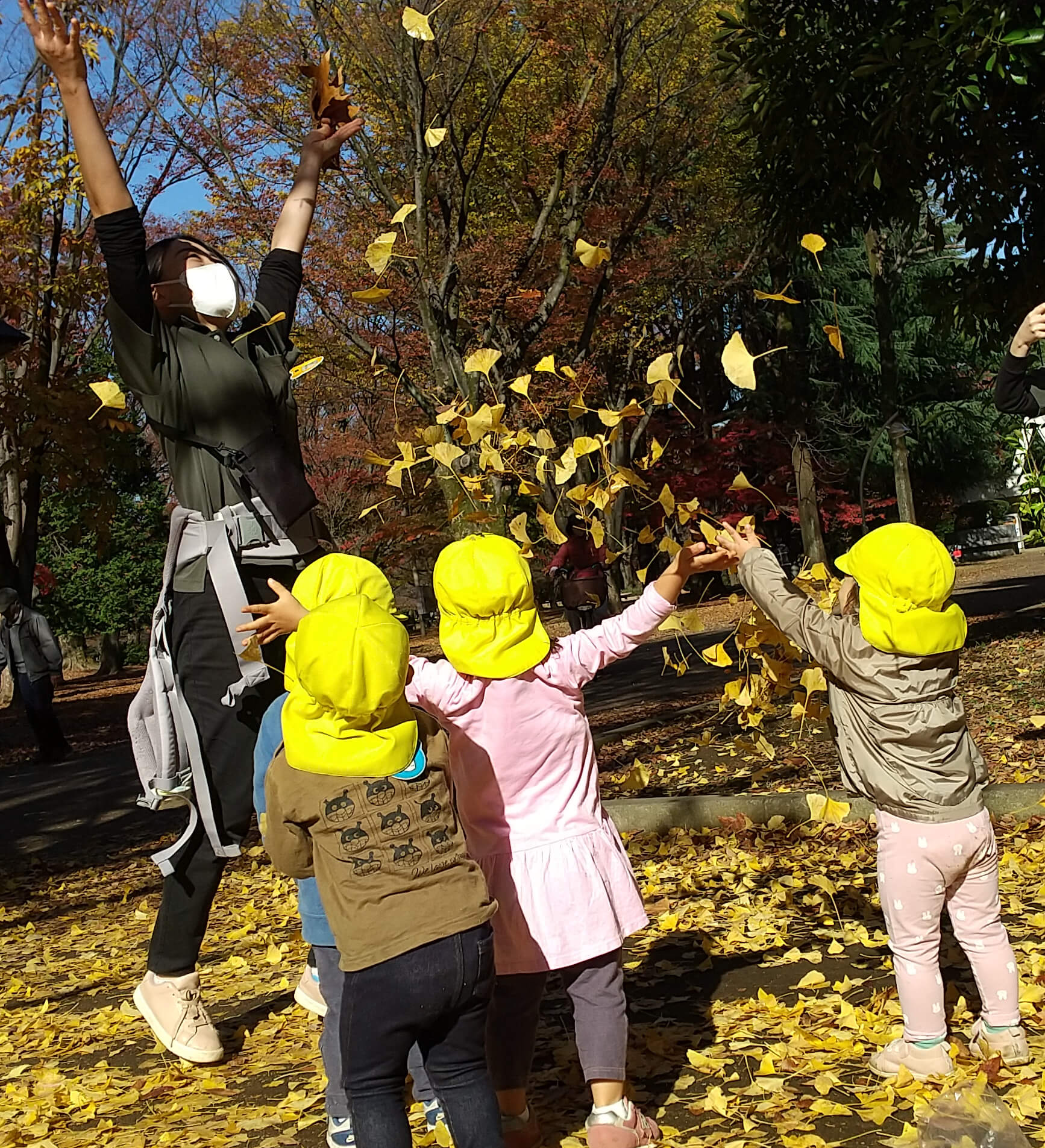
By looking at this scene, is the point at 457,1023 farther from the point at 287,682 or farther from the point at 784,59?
the point at 784,59

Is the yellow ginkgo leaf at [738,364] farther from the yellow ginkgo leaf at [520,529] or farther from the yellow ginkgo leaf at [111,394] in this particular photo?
the yellow ginkgo leaf at [111,394]

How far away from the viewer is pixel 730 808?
540 centimetres

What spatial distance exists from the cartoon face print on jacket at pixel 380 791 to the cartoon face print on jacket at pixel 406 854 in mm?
85

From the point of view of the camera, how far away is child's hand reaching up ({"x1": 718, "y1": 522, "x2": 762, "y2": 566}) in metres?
3.12

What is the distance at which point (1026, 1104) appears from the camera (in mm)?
2629

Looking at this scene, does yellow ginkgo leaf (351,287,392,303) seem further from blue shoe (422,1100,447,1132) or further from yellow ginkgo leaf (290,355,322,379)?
blue shoe (422,1100,447,1132)

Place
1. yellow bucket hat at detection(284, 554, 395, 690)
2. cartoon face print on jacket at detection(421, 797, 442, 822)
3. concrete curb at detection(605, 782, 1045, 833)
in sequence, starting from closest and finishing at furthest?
cartoon face print on jacket at detection(421, 797, 442, 822)
yellow bucket hat at detection(284, 554, 395, 690)
concrete curb at detection(605, 782, 1045, 833)

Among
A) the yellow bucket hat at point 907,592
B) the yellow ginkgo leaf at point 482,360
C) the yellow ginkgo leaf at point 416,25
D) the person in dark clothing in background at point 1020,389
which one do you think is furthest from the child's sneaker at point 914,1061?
the yellow ginkgo leaf at point 416,25

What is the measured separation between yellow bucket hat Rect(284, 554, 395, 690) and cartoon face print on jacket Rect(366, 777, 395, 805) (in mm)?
443

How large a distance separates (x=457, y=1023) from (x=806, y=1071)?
3.53ft

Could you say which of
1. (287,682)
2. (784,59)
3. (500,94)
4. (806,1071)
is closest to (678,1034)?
(806,1071)

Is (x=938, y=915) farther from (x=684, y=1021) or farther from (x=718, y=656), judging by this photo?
(x=718, y=656)

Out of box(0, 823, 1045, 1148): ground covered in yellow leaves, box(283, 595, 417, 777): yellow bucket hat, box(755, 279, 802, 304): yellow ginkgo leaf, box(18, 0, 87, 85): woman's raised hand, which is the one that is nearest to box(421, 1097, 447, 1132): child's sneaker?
box(0, 823, 1045, 1148): ground covered in yellow leaves

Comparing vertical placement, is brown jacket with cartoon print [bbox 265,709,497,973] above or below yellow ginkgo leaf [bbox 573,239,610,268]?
below
